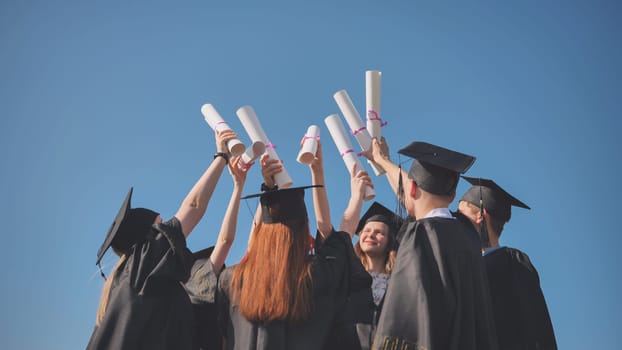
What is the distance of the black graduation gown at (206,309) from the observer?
192 inches

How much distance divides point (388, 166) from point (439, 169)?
0.91m

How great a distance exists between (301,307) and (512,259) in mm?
2189

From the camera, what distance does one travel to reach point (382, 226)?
657 cm

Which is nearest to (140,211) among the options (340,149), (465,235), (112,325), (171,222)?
(171,222)

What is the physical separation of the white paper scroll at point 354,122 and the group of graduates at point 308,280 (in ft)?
1.83

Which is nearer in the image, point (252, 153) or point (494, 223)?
point (252, 153)

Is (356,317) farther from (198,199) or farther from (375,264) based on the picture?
(198,199)

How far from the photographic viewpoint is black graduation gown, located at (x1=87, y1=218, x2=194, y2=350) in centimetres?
429

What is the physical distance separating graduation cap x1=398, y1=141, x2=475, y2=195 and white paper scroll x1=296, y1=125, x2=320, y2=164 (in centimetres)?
98

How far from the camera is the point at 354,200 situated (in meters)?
5.30

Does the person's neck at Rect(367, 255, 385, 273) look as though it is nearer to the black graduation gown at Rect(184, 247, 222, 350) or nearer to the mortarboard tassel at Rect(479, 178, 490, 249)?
the mortarboard tassel at Rect(479, 178, 490, 249)

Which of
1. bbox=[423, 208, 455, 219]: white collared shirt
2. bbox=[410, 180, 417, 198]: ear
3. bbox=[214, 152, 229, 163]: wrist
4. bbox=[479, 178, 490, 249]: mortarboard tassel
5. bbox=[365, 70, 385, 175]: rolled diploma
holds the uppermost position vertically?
bbox=[365, 70, 385, 175]: rolled diploma

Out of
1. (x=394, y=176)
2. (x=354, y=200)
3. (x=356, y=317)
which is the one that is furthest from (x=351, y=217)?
(x=356, y=317)

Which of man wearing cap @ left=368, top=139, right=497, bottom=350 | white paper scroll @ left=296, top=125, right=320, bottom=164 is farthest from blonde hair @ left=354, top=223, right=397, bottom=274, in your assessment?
man wearing cap @ left=368, top=139, right=497, bottom=350
